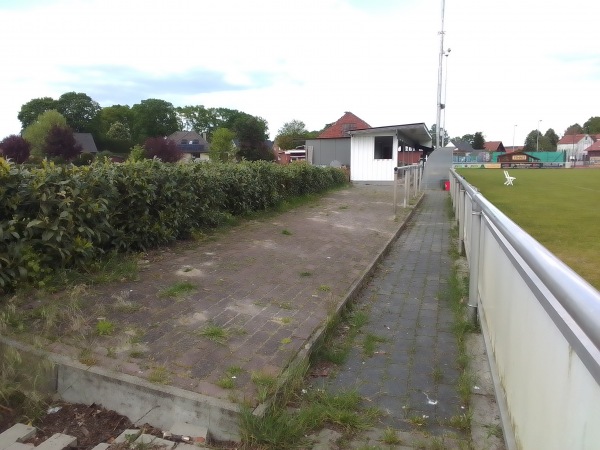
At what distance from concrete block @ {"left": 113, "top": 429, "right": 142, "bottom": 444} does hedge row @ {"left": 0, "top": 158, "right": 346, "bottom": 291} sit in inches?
90.4

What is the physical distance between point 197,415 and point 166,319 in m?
1.44

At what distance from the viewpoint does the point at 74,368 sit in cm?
328

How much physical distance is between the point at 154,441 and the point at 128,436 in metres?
0.16

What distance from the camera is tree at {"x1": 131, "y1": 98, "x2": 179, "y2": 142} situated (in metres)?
99.6

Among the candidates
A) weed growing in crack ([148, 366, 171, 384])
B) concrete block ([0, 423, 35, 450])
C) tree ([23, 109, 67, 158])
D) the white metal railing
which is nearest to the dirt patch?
concrete block ([0, 423, 35, 450])

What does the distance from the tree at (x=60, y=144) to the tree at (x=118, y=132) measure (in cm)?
3546

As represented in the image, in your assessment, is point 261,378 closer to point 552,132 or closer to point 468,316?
point 468,316

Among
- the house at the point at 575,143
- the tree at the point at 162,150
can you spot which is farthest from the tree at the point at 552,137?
the tree at the point at 162,150

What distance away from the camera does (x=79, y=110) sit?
9506cm

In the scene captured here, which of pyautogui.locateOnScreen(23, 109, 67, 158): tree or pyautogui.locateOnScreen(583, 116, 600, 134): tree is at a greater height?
pyautogui.locateOnScreen(583, 116, 600, 134): tree

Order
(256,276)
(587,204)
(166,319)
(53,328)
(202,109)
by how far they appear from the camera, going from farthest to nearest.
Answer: (202,109), (587,204), (256,276), (166,319), (53,328)

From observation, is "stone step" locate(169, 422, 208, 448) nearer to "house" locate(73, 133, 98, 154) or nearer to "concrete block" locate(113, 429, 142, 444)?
"concrete block" locate(113, 429, 142, 444)

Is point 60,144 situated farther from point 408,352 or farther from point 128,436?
point 128,436

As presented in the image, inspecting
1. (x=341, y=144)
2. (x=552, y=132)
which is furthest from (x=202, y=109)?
(x=552, y=132)
